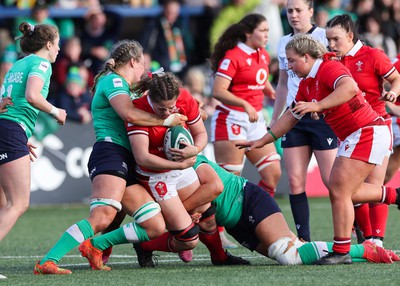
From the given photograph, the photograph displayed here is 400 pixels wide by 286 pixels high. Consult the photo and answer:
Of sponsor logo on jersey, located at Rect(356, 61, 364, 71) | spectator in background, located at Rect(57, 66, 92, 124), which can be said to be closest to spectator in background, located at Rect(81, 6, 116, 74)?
spectator in background, located at Rect(57, 66, 92, 124)

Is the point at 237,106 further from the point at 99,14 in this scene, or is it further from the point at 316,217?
the point at 99,14

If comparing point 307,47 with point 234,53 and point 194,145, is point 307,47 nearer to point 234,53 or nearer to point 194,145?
point 194,145

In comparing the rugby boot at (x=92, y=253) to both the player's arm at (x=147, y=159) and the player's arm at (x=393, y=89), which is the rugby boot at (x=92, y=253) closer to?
the player's arm at (x=147, y=159)

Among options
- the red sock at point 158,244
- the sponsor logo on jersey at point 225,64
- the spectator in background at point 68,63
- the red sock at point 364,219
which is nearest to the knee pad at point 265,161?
the sponsor logo on jersey at point 225,64

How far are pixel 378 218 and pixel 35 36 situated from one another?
325 cm

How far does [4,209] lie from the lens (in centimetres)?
768

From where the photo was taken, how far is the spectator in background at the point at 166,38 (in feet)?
56.1

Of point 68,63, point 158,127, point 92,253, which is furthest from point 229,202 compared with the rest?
point 68,63

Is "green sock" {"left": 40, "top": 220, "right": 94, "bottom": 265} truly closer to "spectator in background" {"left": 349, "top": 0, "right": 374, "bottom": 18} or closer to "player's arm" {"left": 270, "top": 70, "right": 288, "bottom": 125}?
"player's arm" {"left": 270, "top": 70, "right": 288, "bottom": 125}

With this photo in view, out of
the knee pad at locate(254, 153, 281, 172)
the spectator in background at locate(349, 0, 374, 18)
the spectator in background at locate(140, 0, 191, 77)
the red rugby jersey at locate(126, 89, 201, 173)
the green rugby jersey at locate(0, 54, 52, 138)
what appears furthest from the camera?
the spectator in background at locate(349, 0, 374, 18)

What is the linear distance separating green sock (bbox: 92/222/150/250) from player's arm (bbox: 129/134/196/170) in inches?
19.7

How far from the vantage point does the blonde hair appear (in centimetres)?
762

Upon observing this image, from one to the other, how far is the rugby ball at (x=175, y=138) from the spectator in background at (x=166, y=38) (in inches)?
371

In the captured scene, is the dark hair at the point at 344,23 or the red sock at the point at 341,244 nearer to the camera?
the red sock at the point at 341,244
